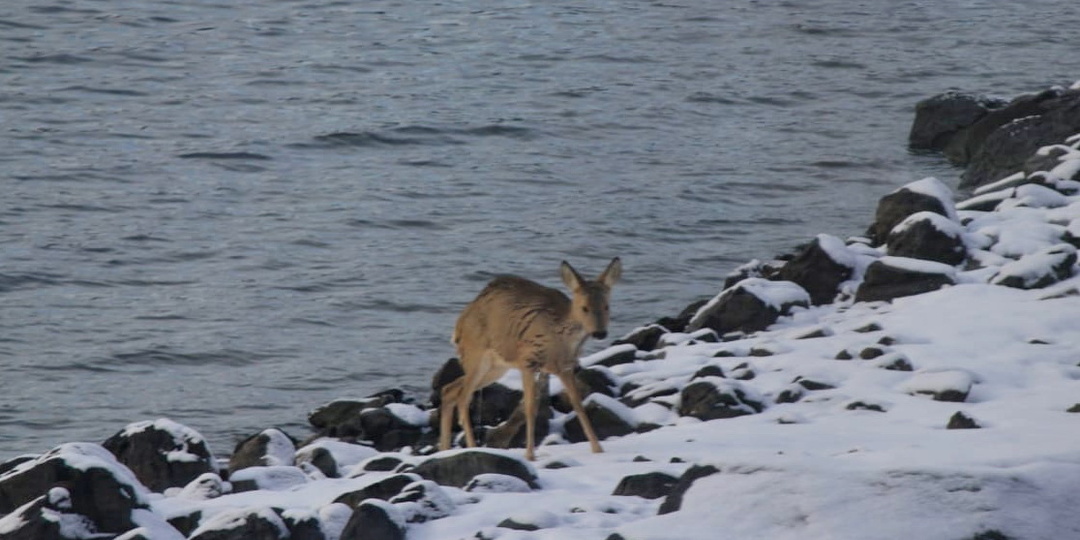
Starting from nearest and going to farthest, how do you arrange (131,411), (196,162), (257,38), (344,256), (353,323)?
(131,411) < (353,323) < (344,256) < (196,162) < (257,38)

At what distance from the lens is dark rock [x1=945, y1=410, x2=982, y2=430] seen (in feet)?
35.6

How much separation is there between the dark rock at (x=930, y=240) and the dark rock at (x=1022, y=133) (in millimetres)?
5779

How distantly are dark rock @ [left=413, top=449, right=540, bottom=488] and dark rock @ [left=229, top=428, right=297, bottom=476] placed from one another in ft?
6.39

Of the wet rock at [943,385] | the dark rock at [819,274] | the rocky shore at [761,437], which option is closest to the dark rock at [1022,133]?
the rocky shore at [761,437]

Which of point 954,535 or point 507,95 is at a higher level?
point 954,535

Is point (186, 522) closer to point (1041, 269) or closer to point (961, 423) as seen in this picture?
point (961, 423)

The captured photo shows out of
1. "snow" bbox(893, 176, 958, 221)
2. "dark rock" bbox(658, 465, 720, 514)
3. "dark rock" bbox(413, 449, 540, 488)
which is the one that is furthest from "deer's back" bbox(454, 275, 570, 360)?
"snow" bbox(893, 176, 958, 221)

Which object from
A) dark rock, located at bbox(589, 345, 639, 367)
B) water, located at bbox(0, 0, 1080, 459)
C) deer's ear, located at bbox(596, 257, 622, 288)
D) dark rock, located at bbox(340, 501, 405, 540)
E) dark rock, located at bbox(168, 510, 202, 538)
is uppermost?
deer's ear, located at bbox(596, 257, 622, 288)

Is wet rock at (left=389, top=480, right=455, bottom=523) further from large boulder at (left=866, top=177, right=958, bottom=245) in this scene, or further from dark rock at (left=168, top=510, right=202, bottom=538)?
large boulder at (left=866, top=177, right=958, bottom=245)

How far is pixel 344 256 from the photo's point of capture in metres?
20.3

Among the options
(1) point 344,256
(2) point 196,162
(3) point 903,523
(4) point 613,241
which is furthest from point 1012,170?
(3) point 903,523

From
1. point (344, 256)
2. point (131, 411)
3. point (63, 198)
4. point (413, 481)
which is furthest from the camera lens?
point (63, 198)

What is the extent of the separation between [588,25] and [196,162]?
11.1 meters

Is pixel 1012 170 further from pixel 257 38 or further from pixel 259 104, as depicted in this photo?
pixel 257 38
